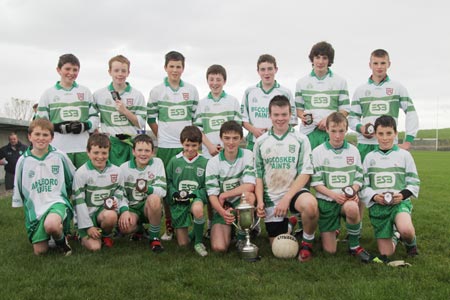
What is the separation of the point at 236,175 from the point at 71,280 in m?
2.22

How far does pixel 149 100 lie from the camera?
6242mm

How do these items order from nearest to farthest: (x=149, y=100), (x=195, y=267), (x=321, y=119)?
(x=195, y=267) < (x=321, y=119) < (x=149, y=100)

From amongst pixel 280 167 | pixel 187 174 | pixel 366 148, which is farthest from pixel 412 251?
pixel 187 174

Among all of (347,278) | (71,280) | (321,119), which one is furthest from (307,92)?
(71,280)

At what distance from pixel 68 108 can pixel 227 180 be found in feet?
7.84

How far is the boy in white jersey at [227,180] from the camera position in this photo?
5.09 m

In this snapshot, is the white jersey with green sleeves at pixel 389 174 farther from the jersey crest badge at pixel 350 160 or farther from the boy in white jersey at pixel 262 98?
the boy in white jersey at pixel 262 98

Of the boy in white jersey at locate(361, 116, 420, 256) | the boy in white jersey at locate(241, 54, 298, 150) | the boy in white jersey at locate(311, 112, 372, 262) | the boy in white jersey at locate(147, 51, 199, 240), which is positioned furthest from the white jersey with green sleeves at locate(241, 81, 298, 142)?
the boy in white jersey at locate(361, 116, 420, 256)

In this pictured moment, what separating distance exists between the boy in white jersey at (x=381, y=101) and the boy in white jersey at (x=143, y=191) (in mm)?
2625

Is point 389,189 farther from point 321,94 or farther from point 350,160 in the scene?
point 321,94

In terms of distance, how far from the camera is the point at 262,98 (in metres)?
6.10

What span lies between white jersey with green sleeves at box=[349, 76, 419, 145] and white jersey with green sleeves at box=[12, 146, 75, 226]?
12.3 feet

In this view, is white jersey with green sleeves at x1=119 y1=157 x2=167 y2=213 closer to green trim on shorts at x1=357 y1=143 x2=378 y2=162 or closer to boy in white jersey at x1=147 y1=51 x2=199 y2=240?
boy in white jersey at x1=147 y1=51 x2=199 y2=240

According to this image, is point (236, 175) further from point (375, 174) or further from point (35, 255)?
point (35, 255)
